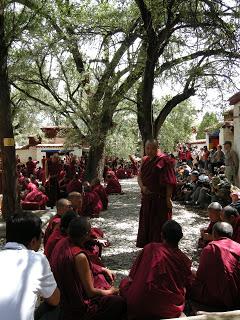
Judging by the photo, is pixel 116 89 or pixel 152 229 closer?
pixel 152 229

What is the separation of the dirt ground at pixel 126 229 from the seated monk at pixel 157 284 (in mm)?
1608

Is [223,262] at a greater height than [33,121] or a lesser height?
lesser

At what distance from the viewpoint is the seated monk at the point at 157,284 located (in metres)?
3.54

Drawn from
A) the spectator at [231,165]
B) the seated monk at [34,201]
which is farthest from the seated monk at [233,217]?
the spectator at [231,165]

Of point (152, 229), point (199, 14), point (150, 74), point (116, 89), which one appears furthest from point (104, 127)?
point (152, 229)

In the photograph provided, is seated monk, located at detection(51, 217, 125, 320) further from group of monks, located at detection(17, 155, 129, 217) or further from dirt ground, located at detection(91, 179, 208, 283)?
group of monks, located at detection(17, 155, 129, 217)

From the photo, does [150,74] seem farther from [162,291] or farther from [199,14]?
[162,291]

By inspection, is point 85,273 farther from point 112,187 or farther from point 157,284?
point 112,187

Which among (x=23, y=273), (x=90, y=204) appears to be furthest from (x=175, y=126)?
(x=23, y=273)

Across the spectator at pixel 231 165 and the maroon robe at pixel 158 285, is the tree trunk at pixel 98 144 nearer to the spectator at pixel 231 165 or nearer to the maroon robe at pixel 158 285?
the spectator at pixel 231 165

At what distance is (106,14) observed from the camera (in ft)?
37.8

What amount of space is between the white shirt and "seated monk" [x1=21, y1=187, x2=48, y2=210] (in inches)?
316

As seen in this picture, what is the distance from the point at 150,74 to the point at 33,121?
2455 centimetres

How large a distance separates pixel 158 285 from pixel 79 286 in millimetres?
628
